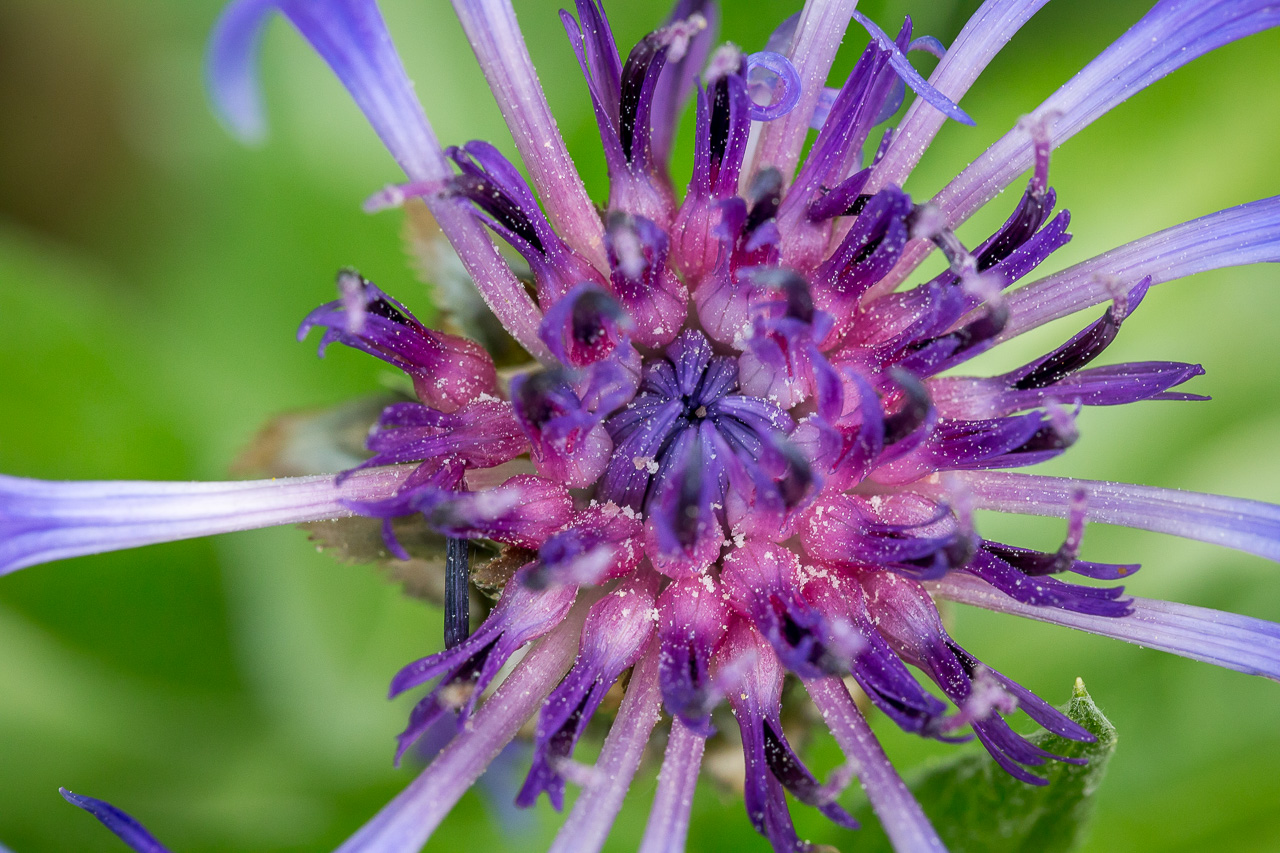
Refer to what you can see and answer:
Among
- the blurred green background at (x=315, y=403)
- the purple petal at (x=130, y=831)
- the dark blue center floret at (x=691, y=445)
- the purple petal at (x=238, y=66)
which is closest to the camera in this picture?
the purple petal at (x=238, y=66)

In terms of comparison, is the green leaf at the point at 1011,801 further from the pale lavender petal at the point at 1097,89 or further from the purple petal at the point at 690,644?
the pale lavender petal at the point at 1097,89

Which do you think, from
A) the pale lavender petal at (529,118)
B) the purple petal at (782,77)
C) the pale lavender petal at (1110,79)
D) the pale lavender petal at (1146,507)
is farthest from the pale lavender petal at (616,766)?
the pale lavender petal at (1110,79)

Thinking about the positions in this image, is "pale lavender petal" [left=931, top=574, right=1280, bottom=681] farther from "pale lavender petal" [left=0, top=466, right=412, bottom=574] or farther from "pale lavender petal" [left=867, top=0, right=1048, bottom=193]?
"pale lavender petal" [left=0, top=466, right=412, bottom=574]

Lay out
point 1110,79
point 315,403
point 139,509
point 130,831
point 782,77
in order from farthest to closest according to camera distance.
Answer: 1. point 315,403
2. point 1110,79
3. point 782,77
4. point 139,509
5. point 130,831

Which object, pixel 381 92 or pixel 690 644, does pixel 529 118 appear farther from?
pixel 690 644

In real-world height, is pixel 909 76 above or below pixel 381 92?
below

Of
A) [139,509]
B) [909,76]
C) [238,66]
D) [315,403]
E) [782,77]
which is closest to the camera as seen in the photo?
[238,66]

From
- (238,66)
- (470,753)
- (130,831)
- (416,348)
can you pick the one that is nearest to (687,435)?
(416,348)
